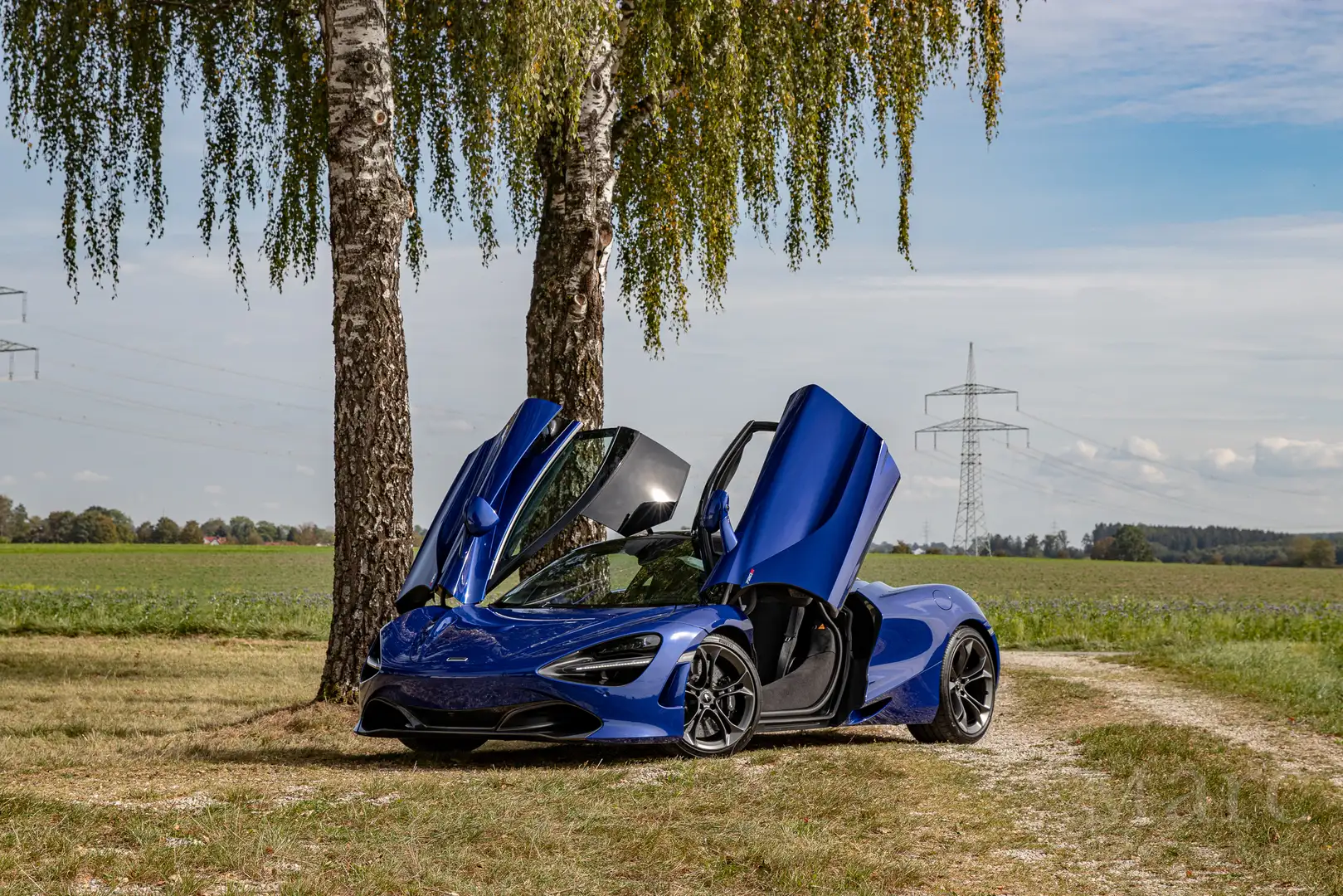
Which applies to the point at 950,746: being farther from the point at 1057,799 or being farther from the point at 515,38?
the point at 515,38

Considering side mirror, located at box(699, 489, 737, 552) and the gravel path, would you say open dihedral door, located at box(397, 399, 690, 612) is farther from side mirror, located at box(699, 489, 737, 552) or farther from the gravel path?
the gravel path

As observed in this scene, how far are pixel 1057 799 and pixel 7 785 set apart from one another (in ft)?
14.6

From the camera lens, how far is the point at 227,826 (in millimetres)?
5039

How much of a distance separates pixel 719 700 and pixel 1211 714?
4361mm

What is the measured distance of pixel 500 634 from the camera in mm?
7012

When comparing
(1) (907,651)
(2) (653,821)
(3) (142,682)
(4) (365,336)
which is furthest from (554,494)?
(3) (142,682)

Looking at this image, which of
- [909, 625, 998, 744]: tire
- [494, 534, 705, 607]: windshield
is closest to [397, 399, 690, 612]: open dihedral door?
[494, 534, 705, 607]: windshield

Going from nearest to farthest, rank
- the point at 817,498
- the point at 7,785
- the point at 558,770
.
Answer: the point at 7,785 < the point at 558,770 < the point at 817,498

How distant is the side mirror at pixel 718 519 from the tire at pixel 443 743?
1565mm

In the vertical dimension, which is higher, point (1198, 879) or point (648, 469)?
point (648, 469)

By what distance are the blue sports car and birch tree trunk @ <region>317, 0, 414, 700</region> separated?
192cm

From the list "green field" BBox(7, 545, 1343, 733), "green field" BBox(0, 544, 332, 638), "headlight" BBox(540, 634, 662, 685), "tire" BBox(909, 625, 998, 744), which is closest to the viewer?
"headlight" BBox(540, 634, 662, 685)

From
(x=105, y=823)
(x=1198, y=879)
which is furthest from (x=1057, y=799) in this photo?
(x=105, y=823)

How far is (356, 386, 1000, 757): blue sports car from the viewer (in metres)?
6.81
